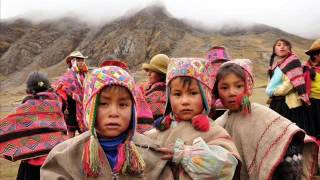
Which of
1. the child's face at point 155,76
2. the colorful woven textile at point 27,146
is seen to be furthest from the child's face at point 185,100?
the child's face at point 155,76

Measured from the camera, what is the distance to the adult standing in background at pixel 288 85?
6344 mm

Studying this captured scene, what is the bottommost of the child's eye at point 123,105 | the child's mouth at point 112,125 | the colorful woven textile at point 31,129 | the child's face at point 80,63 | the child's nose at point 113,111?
the colorful woven textile at point 31,129

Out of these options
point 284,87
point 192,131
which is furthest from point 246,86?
point 284,87

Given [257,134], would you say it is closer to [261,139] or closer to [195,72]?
[261,139]

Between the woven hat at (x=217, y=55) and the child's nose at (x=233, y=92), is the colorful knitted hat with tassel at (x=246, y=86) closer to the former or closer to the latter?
the child's nose at (x=233, y=92)

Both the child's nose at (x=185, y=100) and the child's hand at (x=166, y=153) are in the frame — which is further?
the child's nose at (x=185, y=100)

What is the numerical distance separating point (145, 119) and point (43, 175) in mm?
2653

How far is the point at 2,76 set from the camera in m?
71.2

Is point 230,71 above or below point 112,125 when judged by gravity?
above

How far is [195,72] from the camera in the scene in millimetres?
2715

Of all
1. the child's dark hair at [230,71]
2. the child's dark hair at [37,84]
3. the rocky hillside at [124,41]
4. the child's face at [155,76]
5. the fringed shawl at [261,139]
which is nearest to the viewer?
the fringed shawl at [261,139]

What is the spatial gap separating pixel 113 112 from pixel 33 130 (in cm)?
267

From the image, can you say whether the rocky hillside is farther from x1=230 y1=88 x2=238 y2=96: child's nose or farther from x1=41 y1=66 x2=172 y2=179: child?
x1=41 y1=66 x2=172 y2=179: child

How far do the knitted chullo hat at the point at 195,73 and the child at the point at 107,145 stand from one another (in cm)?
34
